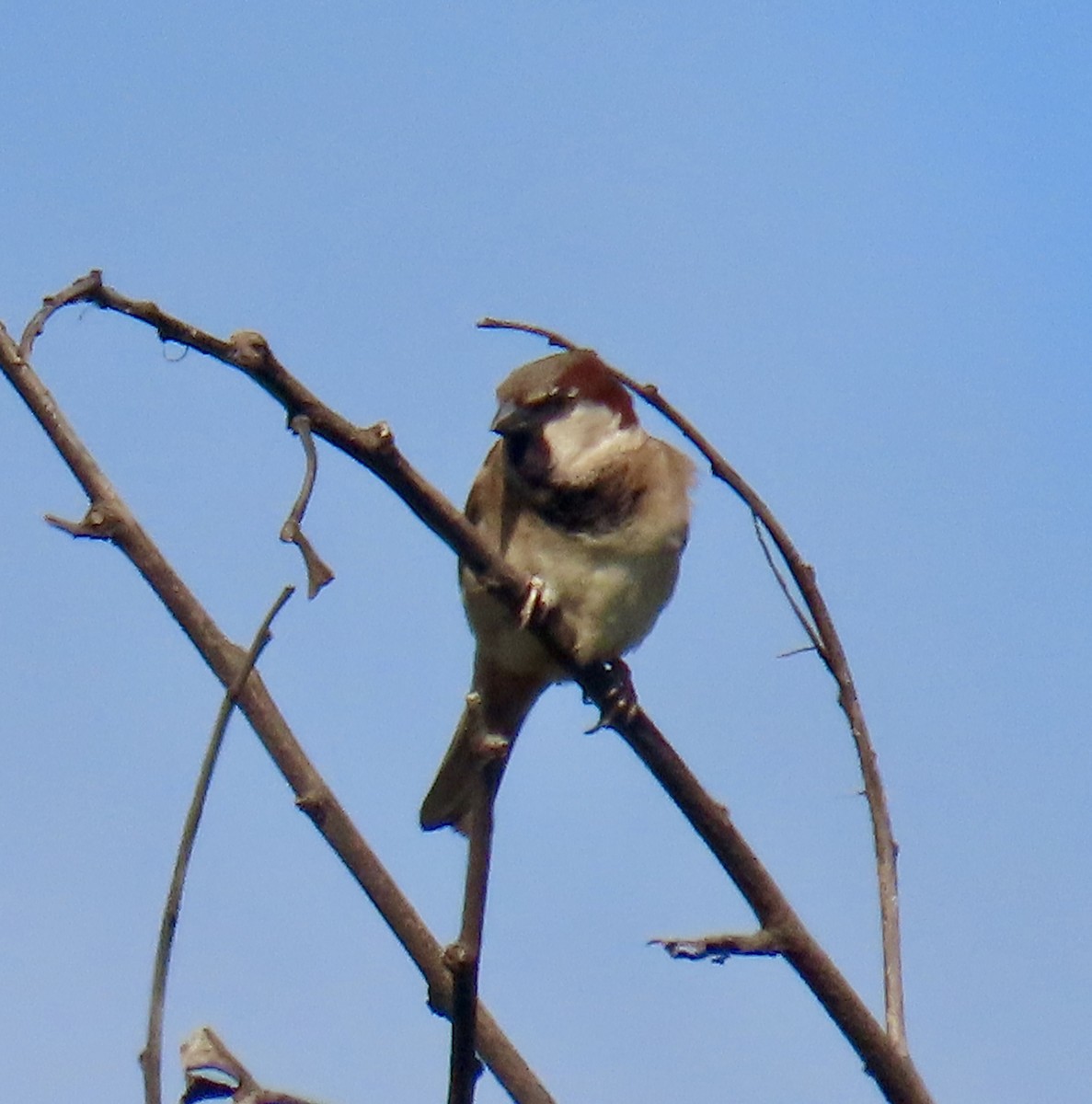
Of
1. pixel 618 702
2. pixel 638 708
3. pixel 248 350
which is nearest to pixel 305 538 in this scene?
pixel 248 350

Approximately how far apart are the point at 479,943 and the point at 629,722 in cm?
91

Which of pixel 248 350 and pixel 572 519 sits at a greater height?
pixel 572 519

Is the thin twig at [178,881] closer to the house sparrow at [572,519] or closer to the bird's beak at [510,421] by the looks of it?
the house sparrow at [572,519]

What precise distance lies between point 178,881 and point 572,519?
2700 millimetres

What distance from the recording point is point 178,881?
5.11 ft

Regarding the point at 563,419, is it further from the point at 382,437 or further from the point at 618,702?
the point at 382,437

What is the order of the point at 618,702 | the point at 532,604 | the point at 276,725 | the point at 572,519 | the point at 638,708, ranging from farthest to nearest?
the point at 572,519 < the point at 618,702 < the point at 532,604 < the point at 638,708 < the point at 276,725

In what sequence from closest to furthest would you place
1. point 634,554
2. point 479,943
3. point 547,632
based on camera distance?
point 479,943
point 547,632
point 634,554

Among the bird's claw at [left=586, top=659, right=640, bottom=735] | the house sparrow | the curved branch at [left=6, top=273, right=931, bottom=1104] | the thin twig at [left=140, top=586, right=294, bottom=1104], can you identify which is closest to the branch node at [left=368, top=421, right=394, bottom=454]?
the curved branch at [left=6, top=273, right=931, bottom=1104]

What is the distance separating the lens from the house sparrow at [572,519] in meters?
4.18

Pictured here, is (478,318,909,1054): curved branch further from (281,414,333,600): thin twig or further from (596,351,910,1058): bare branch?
(281,414,333,600): thin twig

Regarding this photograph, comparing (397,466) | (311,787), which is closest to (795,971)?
(311,787)

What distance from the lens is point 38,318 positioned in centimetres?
188

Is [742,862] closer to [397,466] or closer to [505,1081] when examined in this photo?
[505,1081]
